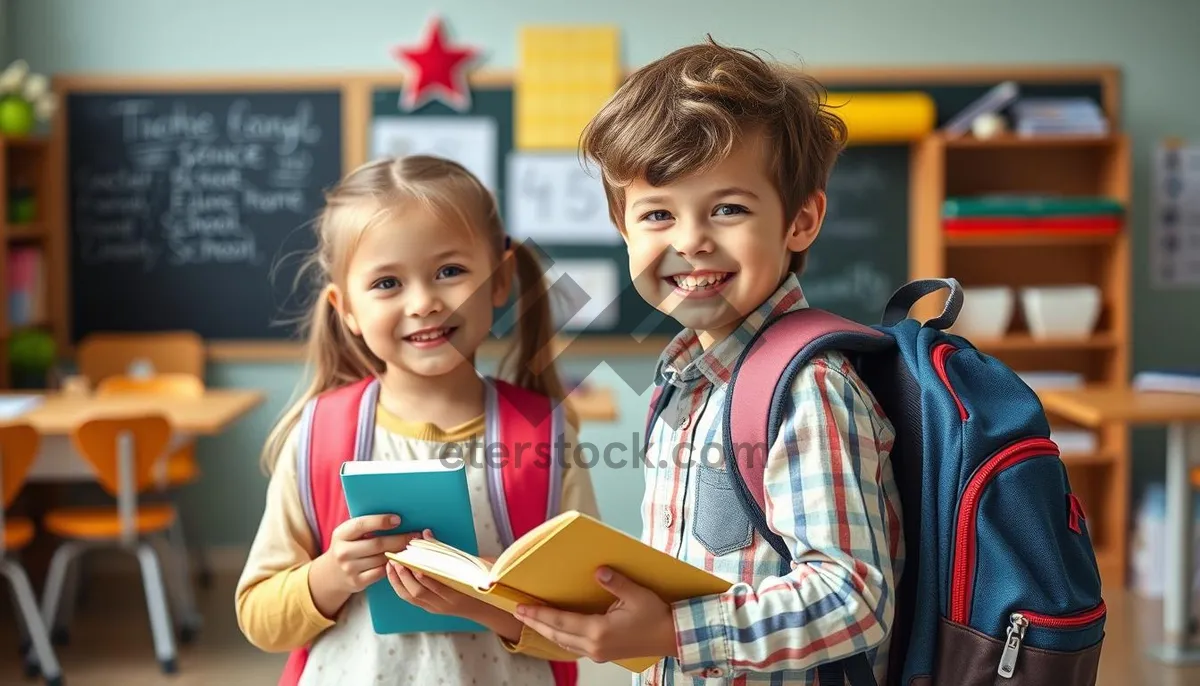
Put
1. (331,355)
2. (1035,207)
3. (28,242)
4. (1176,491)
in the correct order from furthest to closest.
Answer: (28,242) < (1035,207) < (1176,491) < (331,355)

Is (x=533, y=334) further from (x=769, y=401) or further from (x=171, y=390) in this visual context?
(x=171, y=390)

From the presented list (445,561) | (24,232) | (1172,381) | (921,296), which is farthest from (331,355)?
(24,232)

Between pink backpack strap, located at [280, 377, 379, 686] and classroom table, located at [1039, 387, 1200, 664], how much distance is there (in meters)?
2.52

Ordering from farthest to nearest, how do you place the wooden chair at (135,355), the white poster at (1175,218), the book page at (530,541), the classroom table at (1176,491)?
the white poster at (1175,218), the wooden chair at (135,355), the classroom table at (1176,491), the book page at (530,541)

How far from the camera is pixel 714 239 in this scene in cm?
104

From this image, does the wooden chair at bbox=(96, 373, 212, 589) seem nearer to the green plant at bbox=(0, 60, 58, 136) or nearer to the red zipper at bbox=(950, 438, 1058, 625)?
the green plant at bbox=(0, 60, 58, 136)

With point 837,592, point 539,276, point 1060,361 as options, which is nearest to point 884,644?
point 837,592

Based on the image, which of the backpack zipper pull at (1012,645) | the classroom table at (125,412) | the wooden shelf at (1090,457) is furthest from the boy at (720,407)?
the wooden shelf at (1090,457)

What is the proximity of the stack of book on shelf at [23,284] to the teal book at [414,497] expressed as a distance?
10.9ft

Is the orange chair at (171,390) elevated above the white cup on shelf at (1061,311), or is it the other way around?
the white cup on shelf at (1061,311)

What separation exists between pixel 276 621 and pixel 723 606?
54 cm

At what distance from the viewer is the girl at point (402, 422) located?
125cm

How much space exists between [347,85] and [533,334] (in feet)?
10.4

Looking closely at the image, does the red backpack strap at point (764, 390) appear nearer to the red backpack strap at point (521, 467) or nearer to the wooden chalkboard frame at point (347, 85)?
the red backpack strap at point (521, 467)
